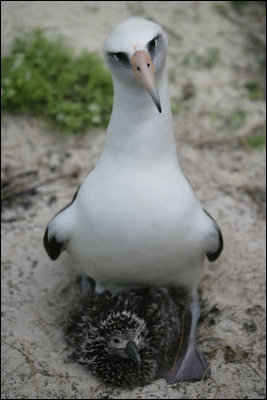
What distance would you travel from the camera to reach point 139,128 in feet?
8.97

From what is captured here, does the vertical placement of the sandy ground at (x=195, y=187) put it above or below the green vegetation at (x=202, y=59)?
below

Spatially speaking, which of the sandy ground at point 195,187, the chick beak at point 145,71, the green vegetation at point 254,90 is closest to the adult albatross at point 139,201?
the chick beak at point 145,71

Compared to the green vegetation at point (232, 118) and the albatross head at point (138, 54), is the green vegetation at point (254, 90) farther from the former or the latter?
the albatross head at point (138, 54)

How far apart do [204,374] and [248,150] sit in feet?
6.98

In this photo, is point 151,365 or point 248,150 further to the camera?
point 248,150

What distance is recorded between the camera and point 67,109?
4547 millimetres

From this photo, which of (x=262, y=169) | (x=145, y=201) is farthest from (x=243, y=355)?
(x=262, y=169)

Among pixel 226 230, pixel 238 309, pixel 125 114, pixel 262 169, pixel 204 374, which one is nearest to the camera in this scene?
pixel 125 114

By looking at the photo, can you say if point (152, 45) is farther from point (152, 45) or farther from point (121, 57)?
point (121, 57)

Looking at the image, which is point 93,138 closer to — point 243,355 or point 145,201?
point 145,201

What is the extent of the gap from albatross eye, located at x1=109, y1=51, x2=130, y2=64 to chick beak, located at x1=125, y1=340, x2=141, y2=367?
4.75ft

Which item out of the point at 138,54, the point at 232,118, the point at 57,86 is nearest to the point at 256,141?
the point at 232,118

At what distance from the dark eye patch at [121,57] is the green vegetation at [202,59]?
2.70 meters

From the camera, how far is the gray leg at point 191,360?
10.4 feet
